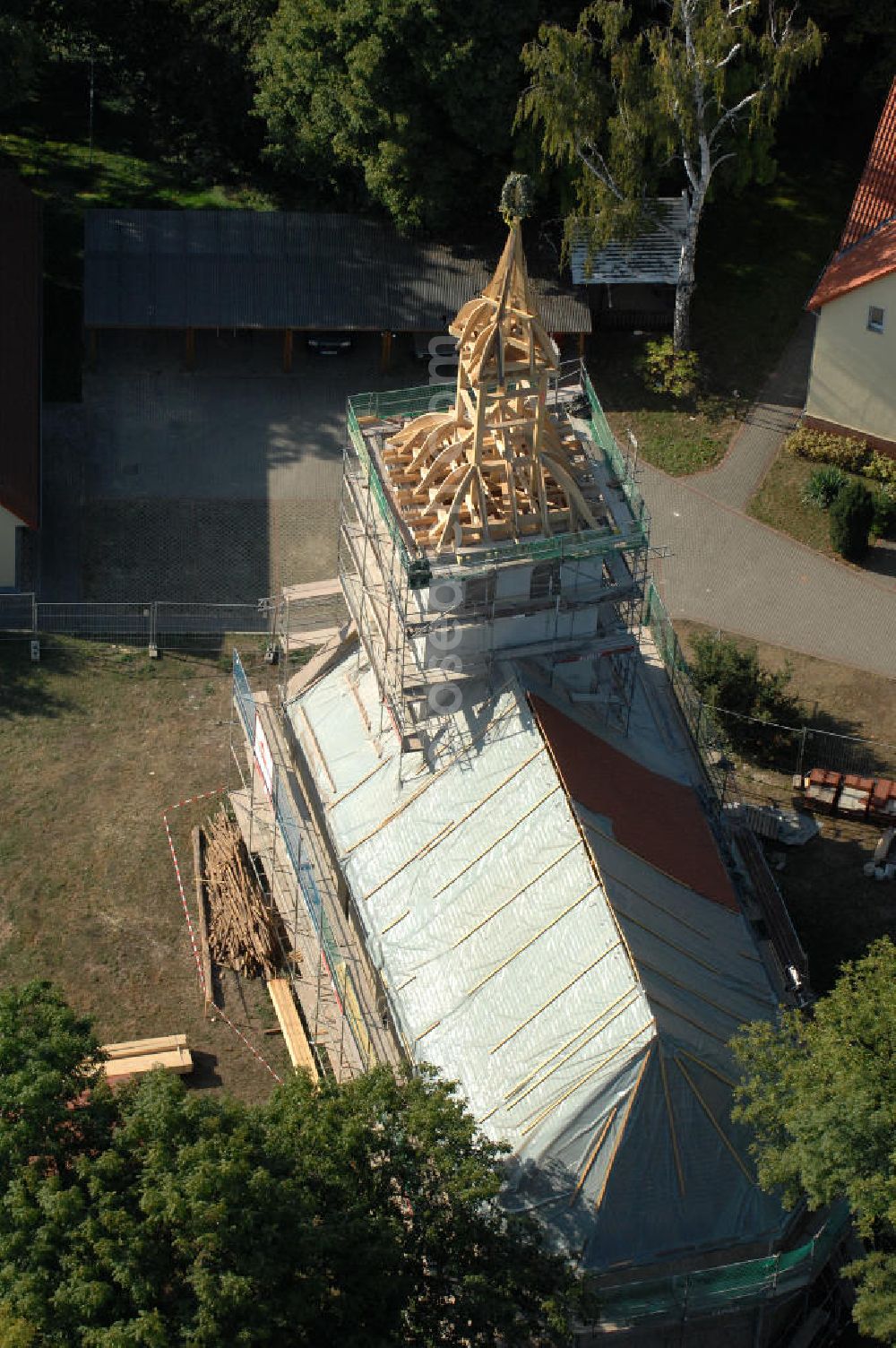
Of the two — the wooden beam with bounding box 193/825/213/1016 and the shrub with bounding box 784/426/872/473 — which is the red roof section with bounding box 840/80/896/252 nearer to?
the shrub with bounding box 784/426/872/473

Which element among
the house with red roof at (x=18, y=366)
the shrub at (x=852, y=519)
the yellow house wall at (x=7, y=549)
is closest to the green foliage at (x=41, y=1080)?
the yellow house wall at (x=7, y=549)

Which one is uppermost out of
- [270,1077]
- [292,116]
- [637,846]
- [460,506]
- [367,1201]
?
[292,116]

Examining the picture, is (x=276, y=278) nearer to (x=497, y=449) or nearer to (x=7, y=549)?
(x=7, y=549)

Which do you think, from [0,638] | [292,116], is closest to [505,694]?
[0,638]

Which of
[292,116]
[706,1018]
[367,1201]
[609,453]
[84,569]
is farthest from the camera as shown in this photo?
[292,116]

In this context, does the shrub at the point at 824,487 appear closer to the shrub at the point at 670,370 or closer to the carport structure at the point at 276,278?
the shrub at the point at 670,370

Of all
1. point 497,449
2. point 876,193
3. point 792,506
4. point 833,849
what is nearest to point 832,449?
point 792,506

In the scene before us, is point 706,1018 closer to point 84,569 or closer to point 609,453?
point 609,453
